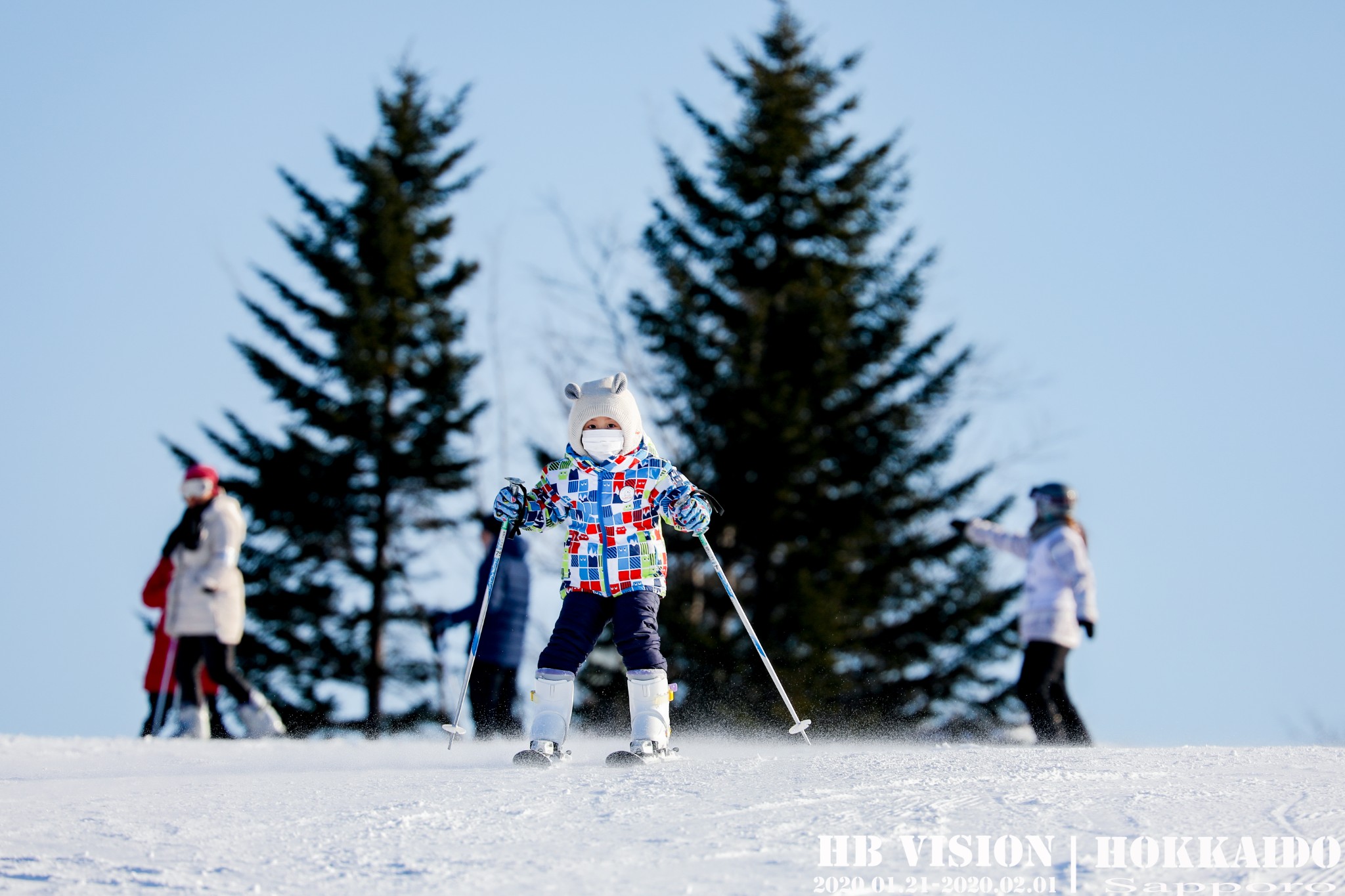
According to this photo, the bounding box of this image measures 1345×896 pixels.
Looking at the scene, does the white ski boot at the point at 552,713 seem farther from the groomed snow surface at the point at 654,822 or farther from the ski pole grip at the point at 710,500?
the ski pole grip at the point at 710,500

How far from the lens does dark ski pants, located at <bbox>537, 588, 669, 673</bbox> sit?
195 inches

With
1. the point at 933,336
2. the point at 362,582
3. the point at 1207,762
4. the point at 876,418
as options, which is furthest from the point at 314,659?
the point at 1207,762

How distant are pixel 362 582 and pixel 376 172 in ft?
21.8

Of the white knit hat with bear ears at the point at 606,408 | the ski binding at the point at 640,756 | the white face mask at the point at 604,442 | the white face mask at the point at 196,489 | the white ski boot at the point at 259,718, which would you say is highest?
the white face mask at the point at 196,489

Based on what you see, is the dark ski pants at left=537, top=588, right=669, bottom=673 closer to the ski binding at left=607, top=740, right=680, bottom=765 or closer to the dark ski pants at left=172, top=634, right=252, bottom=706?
the ski binding at left=607, top=740, right=680, bottom=765

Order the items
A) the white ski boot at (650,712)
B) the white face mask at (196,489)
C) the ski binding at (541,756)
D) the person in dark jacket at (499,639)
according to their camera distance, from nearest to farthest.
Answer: the ski binding at (541,756) < the white ski boot at (650,712) < the person in dark jacket at (499,639) < the white face mask at (196,489)

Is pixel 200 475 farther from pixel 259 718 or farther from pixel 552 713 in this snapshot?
pixel 552 713

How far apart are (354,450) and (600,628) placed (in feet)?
43.0

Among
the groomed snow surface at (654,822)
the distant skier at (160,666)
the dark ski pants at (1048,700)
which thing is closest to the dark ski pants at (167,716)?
the distant skier at (160,666)

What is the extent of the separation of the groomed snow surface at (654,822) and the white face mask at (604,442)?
1301 mm

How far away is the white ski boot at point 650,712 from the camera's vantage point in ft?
16.0

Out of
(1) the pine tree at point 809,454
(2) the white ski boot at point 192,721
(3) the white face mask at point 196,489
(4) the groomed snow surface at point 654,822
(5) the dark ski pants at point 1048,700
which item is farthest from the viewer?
(1) the pine tree at point 809,454

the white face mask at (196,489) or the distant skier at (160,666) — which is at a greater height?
the white face mask at (196,489)

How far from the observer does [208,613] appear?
311 inches
